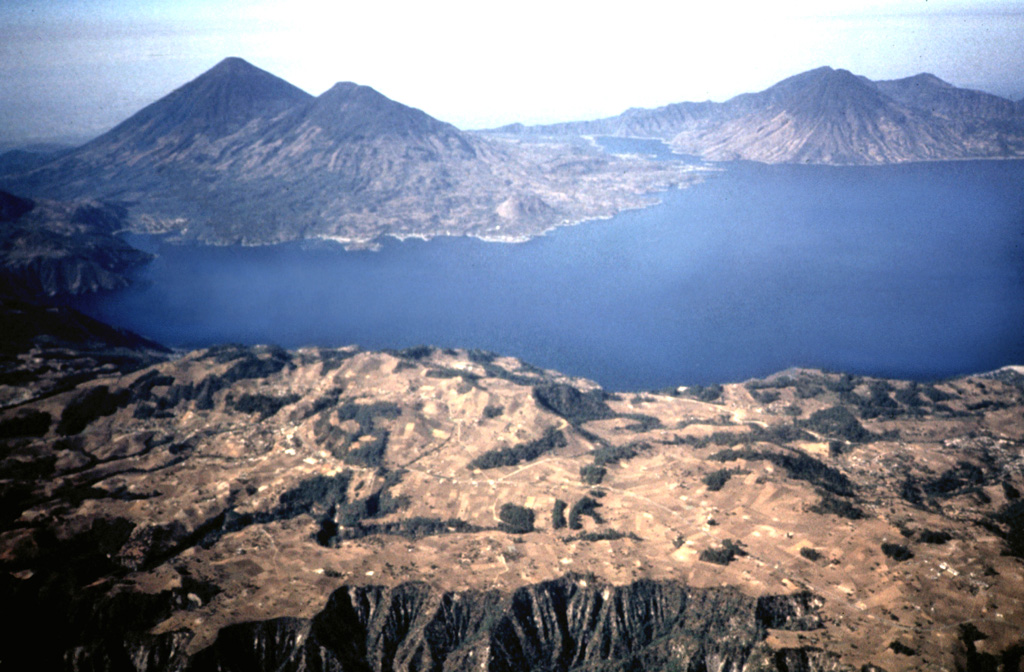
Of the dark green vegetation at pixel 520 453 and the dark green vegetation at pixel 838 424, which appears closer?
the dark green vegetation at pixel 520 453

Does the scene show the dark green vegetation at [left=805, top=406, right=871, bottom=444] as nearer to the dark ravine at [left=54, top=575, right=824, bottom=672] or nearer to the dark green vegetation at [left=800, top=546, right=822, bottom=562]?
the dark green vegetation at [left=800, top=546, right=822, bottom=562]

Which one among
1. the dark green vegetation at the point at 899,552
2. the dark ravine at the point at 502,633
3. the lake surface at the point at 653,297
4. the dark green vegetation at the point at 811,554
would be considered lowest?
the dark ravine at the point at 502,633

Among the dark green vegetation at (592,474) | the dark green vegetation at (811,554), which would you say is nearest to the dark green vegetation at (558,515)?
the dark green vegetation at (592,474)

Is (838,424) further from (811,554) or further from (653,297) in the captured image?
(653,297)

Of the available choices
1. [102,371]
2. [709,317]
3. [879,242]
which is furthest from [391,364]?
[879,242]

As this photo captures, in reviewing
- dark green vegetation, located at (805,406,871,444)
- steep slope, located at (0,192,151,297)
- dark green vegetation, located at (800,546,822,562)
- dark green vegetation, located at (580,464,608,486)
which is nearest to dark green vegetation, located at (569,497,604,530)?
dark green vegetation, located at (580,464,608,486)

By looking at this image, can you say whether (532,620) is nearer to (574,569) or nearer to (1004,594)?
(574,569)

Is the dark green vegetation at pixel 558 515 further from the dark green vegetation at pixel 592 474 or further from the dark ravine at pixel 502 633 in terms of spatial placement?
the dark ravine at pixel 502 633

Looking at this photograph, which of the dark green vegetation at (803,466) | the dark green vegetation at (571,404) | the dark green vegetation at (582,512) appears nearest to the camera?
the dark green vegetation at (582,512)
